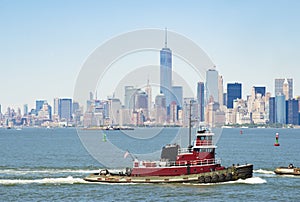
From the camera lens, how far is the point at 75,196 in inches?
2436

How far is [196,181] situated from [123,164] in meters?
30.4

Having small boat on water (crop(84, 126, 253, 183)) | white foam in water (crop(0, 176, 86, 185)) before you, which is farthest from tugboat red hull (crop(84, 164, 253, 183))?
white foam in water (crop(0, 176, 86, 185))

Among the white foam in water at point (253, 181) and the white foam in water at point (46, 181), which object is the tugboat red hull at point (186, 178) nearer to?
the white foam in water at point (253, 181)

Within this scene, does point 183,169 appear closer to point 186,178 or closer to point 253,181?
point 186,178

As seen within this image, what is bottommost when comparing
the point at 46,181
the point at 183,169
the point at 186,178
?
the point at 46,181

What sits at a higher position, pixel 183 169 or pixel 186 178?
pixel 183 169

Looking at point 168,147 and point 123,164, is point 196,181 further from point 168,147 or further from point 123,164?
point 123,164

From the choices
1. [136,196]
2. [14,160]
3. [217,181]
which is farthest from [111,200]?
[14,160]

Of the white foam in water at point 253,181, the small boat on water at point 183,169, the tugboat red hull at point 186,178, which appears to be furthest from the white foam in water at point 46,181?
the white foam in water at point 253,181

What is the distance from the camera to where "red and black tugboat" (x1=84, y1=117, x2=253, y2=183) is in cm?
6912

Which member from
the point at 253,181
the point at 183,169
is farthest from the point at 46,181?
the point at 253,181

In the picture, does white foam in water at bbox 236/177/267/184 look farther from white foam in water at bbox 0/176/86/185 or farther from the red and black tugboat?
white foam in water at bbox 0/176/86/185

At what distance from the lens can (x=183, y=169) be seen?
69812 millimetres

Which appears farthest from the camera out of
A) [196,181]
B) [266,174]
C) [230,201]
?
[266,174]
